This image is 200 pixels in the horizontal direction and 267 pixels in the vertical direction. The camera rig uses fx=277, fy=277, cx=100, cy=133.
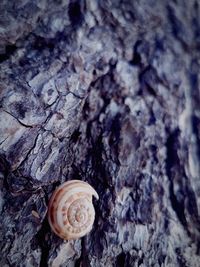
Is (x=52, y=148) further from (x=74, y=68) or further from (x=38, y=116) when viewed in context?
(x=74, y=68)

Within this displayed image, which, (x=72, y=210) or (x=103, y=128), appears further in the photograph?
(x=103, y=128)

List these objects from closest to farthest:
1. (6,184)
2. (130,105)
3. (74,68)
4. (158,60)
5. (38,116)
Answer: (6,184), (38,116), (74,68), (130,105), (158,60)

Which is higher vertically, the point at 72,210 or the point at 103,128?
the point at 103,128

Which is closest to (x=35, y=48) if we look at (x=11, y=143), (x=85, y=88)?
(x=85, y=88)
